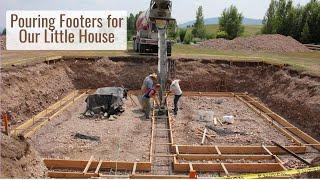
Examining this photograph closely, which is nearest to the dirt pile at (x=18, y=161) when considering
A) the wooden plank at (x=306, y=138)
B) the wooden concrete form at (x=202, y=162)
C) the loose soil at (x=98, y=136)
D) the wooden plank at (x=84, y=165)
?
the wooden concrete form at (x=202, y=162)

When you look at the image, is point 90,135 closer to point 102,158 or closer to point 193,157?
point 102,158

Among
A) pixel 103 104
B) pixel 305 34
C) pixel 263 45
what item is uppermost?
pixel 305 34

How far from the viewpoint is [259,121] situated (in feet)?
47.9

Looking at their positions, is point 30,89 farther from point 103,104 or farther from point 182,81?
point 182,81

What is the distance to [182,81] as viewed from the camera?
71.6 feet

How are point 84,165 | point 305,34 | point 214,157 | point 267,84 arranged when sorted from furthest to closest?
point 305,34 → point 267,84 → point 214,157 → point 84,165

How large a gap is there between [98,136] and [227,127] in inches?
165

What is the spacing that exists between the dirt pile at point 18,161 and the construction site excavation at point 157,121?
0.03 meters

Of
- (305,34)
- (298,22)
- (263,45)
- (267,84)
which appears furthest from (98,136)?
(298,22)

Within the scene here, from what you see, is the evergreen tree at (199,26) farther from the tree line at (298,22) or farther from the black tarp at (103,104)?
the black tarp at (103,104)

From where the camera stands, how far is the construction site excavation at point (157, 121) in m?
9.38

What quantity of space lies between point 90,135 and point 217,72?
11.5 metres

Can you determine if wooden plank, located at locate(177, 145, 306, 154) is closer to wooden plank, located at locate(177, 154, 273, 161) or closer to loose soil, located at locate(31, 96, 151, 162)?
wooden plank, located at locate(177, 154, 273, 161)

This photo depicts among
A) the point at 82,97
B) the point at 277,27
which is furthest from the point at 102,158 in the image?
the point at 277,27
